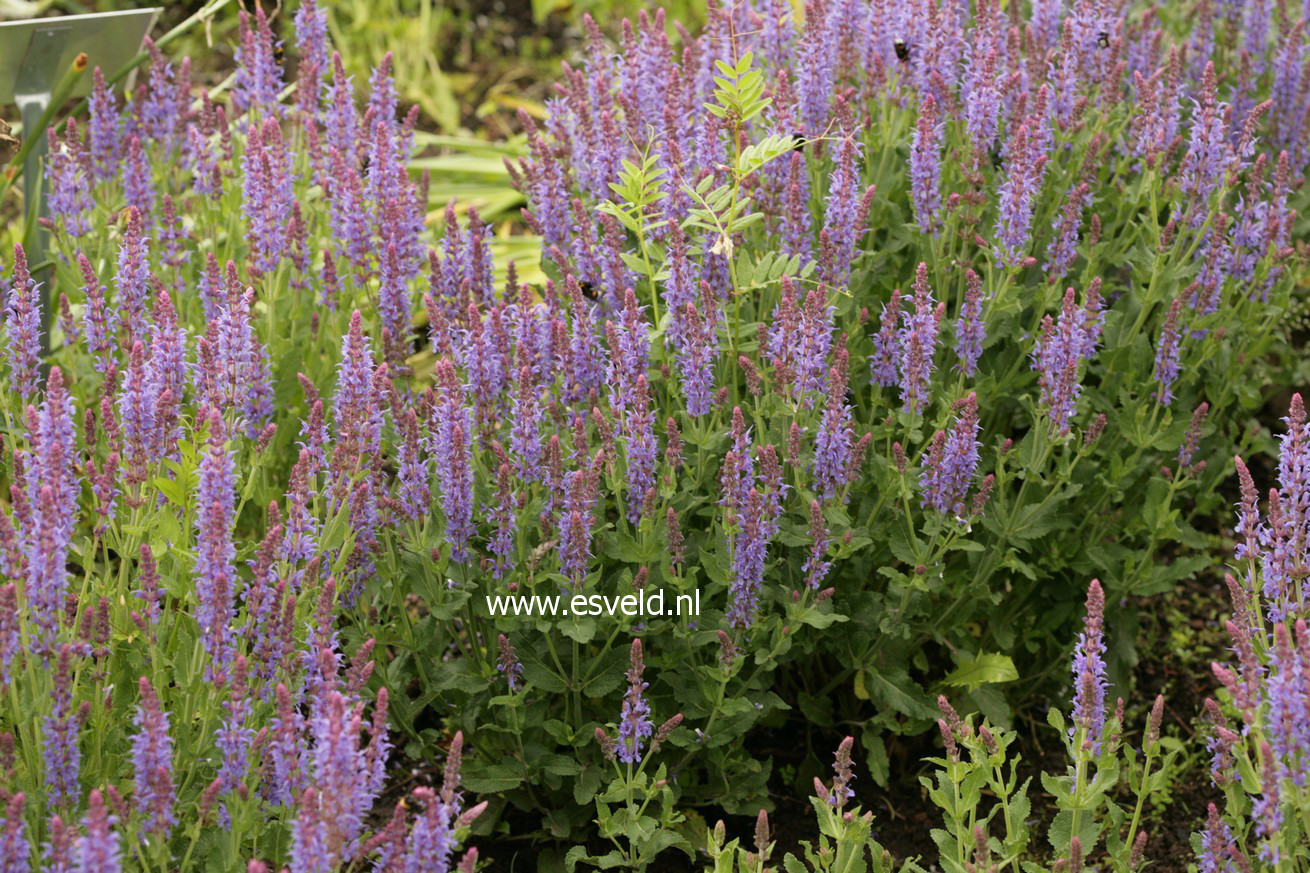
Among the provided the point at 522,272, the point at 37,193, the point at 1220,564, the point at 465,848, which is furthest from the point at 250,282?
the point at 1220,564

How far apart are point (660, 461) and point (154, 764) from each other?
1.44m

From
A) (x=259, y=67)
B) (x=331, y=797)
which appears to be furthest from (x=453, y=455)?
(x=259, y=67)

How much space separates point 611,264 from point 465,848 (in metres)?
1.53

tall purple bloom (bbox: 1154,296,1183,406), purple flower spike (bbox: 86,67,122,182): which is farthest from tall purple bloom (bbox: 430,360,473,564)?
purple flower spike (bbox: 86,67,122,182)

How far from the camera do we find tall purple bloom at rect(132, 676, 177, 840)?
240 centimetres

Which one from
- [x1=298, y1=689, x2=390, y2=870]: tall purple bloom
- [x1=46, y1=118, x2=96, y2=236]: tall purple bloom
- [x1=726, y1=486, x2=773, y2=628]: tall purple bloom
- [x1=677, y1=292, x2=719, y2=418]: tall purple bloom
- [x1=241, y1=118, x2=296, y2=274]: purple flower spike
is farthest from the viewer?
[x1=46, y1=118, x2=96, y2=236]: tall purple bloom

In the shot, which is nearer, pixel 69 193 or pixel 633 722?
pixel 633 722

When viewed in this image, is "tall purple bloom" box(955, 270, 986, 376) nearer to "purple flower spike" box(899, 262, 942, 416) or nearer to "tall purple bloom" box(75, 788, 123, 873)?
"purple flower spike" box(899, 262, 942, 416)

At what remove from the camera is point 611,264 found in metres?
3.59

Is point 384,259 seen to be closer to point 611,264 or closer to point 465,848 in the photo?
point 611,264

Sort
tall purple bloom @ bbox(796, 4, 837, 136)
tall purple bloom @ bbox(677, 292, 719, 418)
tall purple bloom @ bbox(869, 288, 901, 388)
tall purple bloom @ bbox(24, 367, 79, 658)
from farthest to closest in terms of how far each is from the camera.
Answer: tall purple bloom @ bbox(796, 4, 837, 136) < tall purple bloom @ bbox(869, 288, 901, 388) < tall purple bloom @ bbox(677, 292, 719, 418) < tall purple bloom @ bbox(24, 367, 79, 658)

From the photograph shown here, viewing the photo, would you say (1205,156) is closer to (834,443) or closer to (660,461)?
(834,443)

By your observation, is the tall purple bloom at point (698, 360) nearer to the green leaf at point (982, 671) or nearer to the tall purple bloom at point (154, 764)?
the green leaf at point (982, 671)

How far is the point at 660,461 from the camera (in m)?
3.50
